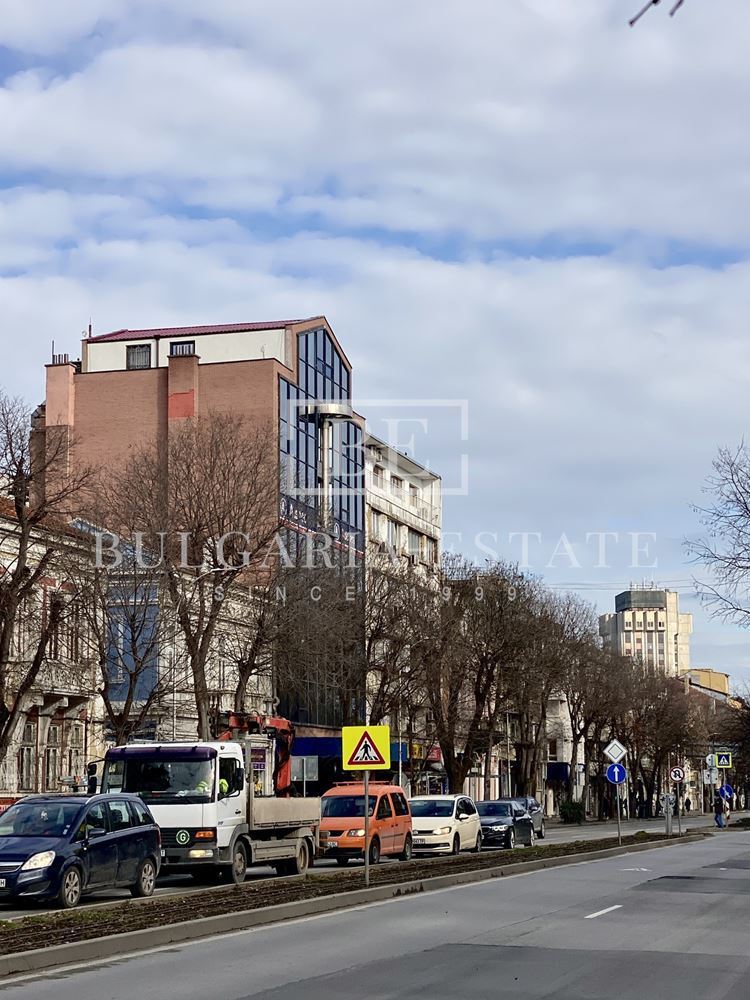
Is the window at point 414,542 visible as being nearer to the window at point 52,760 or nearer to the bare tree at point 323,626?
the bare tree at point 323,626

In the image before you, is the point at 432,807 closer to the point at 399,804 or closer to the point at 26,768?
the point at 399,804

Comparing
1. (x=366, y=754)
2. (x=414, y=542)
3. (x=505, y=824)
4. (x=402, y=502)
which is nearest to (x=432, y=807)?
(x=505, y=824)

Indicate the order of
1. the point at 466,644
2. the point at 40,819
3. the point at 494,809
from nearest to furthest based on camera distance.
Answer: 1. the point at 40,819
2. the point at 494,809
3. the point at 466,644

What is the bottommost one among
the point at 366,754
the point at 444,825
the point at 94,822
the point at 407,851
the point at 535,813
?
the point at 535,813

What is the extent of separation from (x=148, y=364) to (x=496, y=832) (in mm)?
32935

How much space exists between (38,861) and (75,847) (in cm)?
79

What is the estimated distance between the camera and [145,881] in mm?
21953

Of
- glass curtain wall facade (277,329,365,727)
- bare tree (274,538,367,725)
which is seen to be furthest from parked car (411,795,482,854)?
glass curtain wall facade (277,329,365,727)

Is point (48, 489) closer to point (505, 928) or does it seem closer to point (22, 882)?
point (22, 882)

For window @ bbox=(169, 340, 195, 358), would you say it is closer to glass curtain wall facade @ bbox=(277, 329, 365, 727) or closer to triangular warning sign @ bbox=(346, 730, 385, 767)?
glass curtain wall facade @ bbox=(277, 329, 365, 727)

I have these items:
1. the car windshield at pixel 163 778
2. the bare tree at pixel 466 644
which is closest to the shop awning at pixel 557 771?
the bare tree at pixel 466 644

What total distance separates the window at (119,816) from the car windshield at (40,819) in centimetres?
74

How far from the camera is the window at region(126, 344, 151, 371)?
66750mm

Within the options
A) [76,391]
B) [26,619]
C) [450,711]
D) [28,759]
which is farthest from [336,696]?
[26,619]
